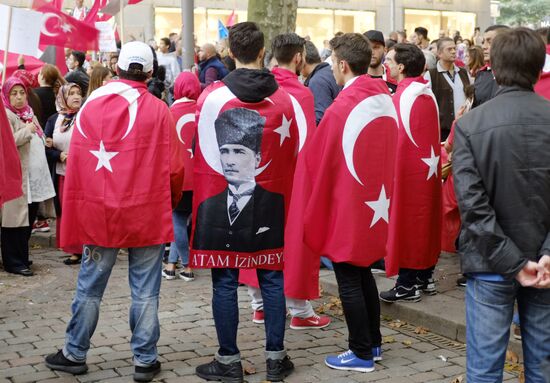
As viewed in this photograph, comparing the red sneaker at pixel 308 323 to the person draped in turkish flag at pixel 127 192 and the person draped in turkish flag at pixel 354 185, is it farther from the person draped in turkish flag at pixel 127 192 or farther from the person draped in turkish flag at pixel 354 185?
the person draped in turkish flag at pixel 127 192

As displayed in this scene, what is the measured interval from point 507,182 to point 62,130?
633cm

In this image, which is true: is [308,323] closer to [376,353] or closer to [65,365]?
[376,353]

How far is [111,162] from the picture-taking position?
5.44m

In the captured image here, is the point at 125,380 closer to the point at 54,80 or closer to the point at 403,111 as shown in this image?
the point at 403,111

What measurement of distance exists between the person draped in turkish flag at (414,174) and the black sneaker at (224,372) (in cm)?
190

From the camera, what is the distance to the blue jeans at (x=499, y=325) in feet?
13.3

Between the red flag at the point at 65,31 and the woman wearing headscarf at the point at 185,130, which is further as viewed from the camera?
the red flag at the point at 65,31

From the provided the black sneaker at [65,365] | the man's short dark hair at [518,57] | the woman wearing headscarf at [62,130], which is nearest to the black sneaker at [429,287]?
the black sneaker at [65,365]

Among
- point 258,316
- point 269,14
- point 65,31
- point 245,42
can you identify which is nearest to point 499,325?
point 245,42

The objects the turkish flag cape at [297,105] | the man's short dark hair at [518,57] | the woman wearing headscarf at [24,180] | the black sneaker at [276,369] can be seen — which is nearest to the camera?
the man's short dark hair at [518,57]

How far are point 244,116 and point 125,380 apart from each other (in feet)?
6.04

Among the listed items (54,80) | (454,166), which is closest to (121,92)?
(454,166)

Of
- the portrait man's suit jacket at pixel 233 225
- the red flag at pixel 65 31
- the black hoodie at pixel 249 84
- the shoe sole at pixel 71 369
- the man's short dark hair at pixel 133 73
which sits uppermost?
the red flag at pixel 65 31

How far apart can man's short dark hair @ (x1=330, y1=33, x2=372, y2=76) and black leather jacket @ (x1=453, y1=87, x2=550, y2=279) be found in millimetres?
1772
